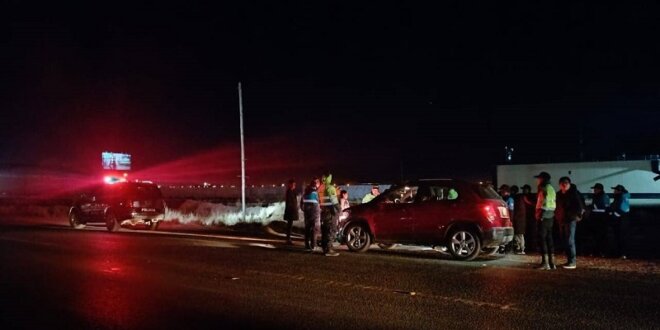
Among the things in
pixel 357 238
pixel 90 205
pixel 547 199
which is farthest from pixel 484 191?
pixel 90 205

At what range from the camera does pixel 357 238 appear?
14.1 m

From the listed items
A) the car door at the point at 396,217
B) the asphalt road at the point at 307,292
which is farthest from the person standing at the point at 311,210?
the car door at the point at 396,217

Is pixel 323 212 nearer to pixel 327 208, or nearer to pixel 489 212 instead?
pixel 327 208

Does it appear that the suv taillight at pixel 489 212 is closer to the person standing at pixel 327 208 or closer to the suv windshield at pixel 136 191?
the person standing at pixel 327 208

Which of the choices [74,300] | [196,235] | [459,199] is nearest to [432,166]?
[196,235]

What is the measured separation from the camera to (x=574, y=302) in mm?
8320

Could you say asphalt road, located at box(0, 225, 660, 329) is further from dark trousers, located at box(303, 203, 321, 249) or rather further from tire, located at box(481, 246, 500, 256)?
tire, located at box(481, 246, 500, 256)

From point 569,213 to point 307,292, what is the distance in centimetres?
534

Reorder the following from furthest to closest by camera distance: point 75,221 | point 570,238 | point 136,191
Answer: point 75,221 < point 136,191 < point 570,238

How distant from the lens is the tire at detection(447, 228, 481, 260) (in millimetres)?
12470

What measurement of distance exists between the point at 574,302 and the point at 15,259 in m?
10.9

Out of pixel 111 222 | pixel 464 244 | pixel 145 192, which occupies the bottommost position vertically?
pixel 464 244

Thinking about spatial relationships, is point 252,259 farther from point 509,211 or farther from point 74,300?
point 509,211

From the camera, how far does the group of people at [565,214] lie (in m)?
11.4
